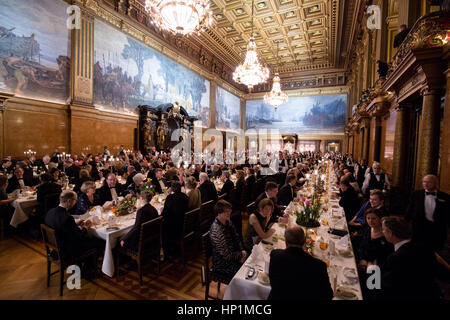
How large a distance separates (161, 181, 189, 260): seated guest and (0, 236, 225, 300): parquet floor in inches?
14.2

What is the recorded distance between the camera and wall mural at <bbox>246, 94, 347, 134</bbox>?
22938 millimetres

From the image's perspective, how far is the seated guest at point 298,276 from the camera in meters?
1.56

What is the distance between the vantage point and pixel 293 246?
1707 millimetres

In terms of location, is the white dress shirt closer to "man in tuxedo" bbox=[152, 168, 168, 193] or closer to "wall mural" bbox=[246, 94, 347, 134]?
"man in tuxedo" bbox=[152, 168, 168, 193]

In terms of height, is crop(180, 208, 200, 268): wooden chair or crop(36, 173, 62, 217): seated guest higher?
crop(36, 173, 62, 217): seated guest

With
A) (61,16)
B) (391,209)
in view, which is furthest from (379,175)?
(61,16)

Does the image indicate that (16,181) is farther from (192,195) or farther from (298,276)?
(298,276)

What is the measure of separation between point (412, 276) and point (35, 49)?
1145cm

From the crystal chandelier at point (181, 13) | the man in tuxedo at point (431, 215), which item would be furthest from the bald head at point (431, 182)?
the crystal chandelier at point (181, 13)

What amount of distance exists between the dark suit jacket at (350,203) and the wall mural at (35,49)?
34.7 feet

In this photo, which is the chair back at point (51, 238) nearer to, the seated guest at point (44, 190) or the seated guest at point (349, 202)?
the seated guest at point (44, 190)

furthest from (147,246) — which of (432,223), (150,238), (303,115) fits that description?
(303,115)

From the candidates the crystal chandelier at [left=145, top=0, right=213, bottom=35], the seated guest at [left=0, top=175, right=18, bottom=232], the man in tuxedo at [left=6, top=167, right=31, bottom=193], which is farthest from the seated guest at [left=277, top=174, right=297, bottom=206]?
the man in tuxedo at [left=6, top=167, right=31, bottom=193]

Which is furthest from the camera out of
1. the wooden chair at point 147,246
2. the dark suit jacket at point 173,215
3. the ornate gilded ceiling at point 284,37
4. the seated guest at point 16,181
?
the ornate gilded ceiling at point 284,37
